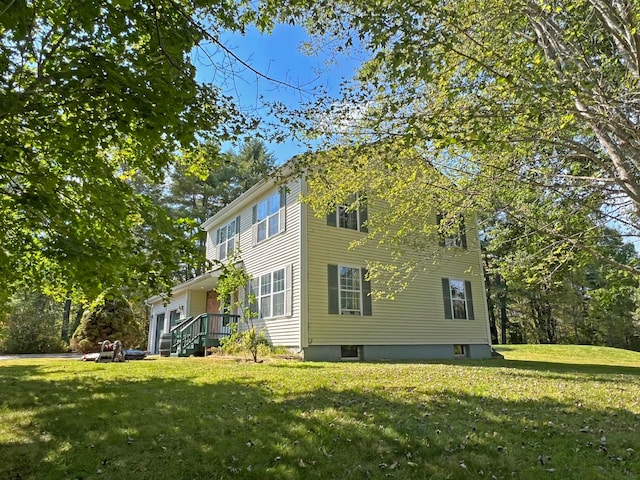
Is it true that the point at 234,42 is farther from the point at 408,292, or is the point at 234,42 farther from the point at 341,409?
the point at 408,292

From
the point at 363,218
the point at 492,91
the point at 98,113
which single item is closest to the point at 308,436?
the point at 98,113

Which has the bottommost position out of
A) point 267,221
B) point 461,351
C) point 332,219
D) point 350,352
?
point 461,351

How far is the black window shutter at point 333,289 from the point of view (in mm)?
11852

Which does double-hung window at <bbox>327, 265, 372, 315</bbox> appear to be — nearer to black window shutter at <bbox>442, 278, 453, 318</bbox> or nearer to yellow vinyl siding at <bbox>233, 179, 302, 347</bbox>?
yellow vinyl siding at <bbox>233, 179, 302, 347</bbox>

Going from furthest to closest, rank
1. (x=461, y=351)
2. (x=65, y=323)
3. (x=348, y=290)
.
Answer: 1. (x=65, y=323)
2. (x=461, y=351)
3. (x=348, y=290)

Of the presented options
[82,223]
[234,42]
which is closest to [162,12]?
[234,42]

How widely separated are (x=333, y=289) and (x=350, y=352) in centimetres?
196

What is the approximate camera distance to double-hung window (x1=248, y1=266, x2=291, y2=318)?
12031 mm

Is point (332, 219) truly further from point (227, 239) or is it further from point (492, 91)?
point (492, 91)

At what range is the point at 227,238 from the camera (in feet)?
55.7

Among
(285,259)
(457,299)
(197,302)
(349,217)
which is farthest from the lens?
(197,302)

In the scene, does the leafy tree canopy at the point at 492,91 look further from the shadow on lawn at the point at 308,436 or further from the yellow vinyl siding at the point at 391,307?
the yellow vinyl siding at the point at 391,307

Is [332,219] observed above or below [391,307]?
above

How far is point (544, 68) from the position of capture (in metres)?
5.66
